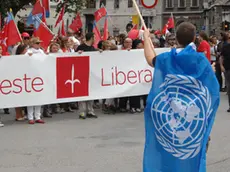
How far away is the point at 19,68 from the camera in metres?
11.6

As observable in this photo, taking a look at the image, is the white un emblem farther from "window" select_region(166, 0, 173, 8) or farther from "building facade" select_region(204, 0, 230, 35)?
"window" select_region(166, 0, 173, 8)

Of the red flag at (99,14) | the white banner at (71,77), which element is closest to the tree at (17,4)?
the red flag at (99,14)

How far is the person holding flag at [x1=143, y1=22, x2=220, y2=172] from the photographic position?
5.20 metres

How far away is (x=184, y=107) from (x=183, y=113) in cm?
6

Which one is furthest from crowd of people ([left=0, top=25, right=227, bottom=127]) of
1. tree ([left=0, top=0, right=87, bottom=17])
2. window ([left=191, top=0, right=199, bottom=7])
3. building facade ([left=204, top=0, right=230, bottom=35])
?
window ([left=191, top=0, right=199, bottom=7])

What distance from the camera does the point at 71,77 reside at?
482 inches

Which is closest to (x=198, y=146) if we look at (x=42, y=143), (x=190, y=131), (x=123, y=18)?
(x=190, y=131)

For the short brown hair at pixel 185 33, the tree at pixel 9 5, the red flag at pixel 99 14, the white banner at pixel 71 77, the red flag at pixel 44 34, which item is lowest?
the white banner at pixel 71 77

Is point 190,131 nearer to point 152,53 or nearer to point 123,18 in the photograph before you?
point 152,53

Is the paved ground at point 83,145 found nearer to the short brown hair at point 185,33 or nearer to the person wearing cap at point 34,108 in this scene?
the person wearing cap at point 34,108

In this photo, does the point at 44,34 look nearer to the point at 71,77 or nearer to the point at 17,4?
the point at 71,77

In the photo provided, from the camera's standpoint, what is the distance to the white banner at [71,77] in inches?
457

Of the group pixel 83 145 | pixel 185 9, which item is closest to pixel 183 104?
pixel 83 145

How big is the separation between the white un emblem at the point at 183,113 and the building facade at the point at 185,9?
77227mm
